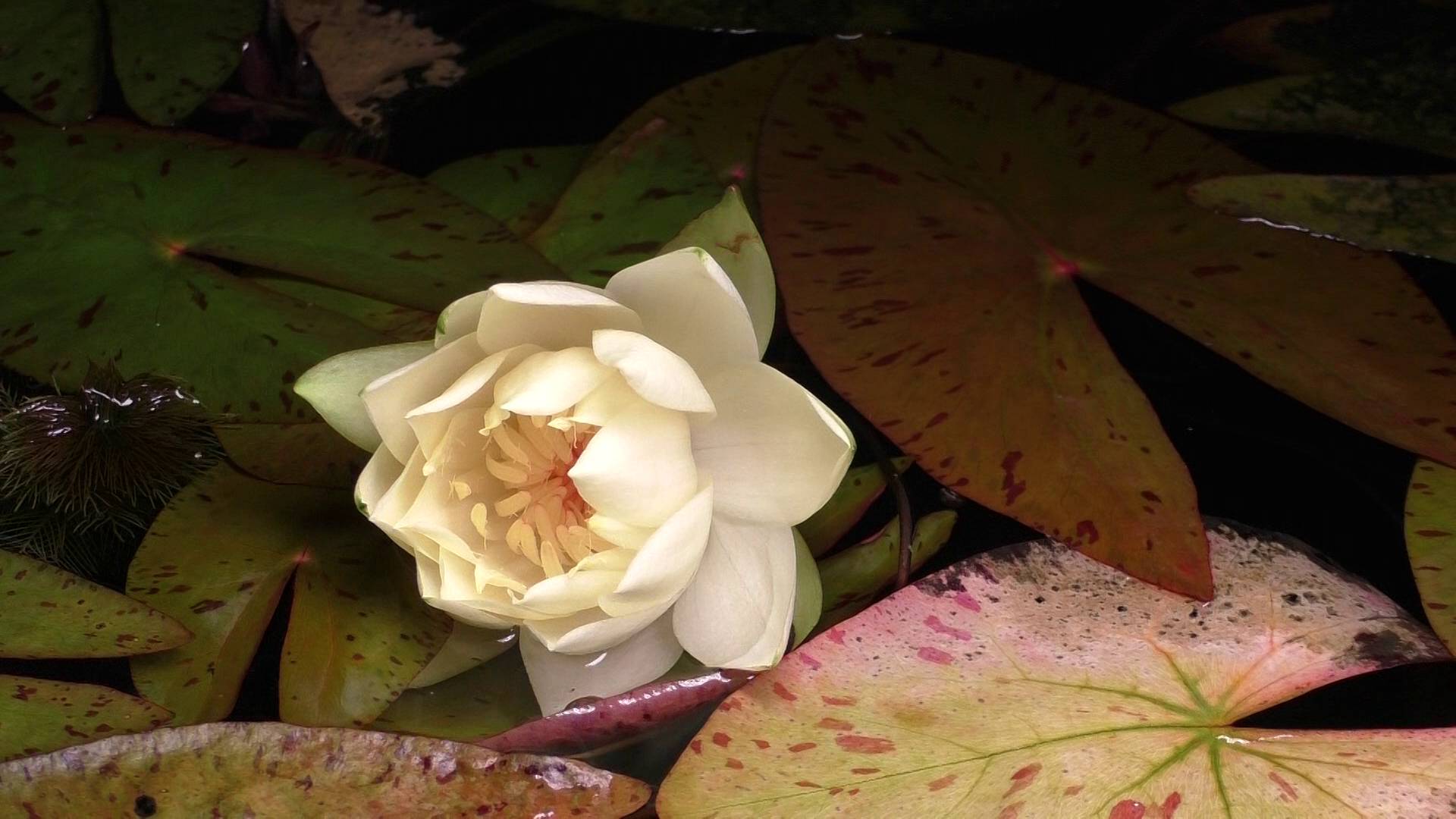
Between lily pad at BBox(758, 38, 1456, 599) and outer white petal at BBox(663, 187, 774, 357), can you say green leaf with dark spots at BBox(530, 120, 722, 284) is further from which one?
outer white petal at BBox(663, 187, 774, 357)

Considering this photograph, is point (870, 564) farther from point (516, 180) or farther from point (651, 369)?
point (516, 180)

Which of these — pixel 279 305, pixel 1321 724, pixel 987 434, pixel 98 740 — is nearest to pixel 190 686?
pixel 98 740

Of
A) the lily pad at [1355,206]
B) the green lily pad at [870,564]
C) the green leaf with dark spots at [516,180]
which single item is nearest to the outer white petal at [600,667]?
the green lily pad at [870,564]

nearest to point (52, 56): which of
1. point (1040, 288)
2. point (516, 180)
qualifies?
point (516, 180)

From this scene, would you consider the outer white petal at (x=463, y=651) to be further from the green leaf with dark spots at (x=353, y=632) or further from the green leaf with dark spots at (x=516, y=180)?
the green leaf with dark spots at (x=516, y=180)

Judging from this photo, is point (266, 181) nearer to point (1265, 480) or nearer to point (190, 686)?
point (190, 686)

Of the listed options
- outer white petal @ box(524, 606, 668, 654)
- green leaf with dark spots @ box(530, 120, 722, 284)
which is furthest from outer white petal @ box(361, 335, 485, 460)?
green leaf with dark spots @ box(530, 120, 722, 284)

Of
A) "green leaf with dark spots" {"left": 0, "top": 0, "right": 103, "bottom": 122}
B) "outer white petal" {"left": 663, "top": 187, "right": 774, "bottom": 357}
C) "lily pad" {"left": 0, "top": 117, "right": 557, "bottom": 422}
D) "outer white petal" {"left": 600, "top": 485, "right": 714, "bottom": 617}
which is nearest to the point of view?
Result: "outer white petal" {"left": 600, "top": 485, "right": 714, "bottom": 617}
